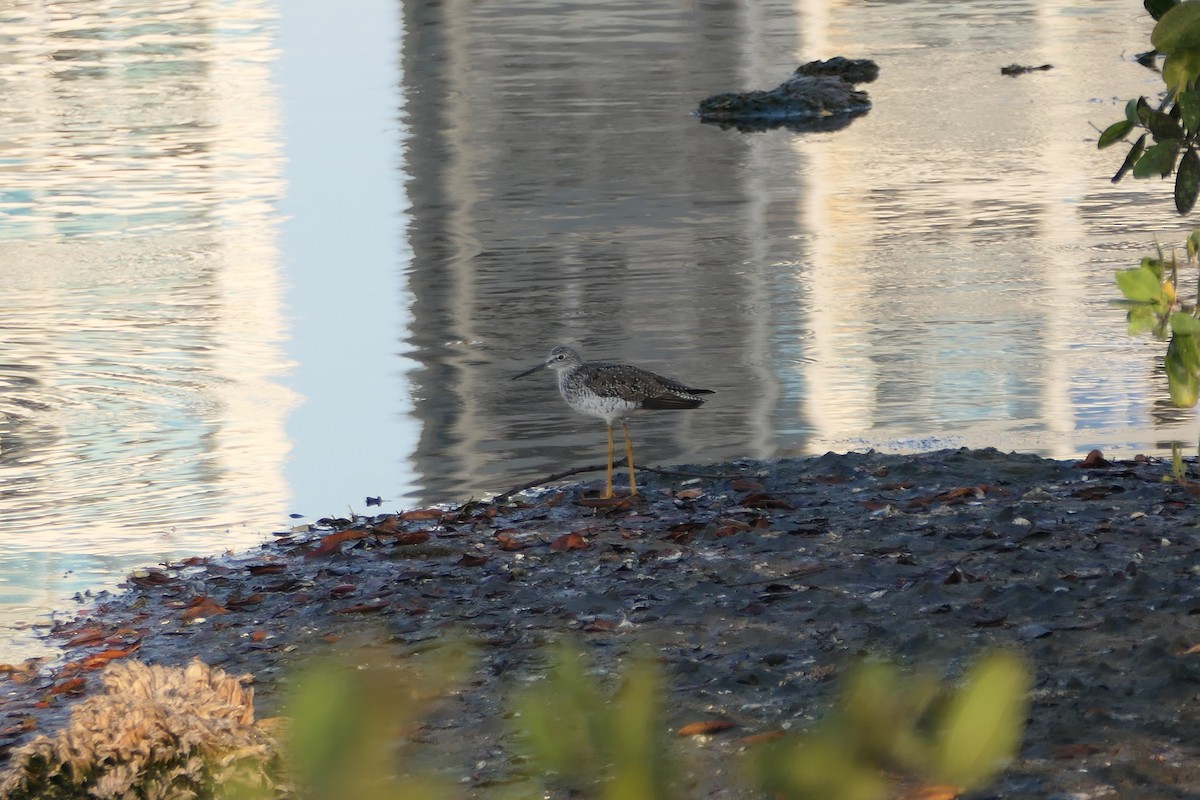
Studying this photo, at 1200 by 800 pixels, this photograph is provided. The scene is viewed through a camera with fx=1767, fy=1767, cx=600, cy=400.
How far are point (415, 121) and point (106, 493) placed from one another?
13.5 meters

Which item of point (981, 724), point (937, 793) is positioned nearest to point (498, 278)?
point (937, 793)

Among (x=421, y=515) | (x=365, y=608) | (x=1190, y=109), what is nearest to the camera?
(x=1190, y=109)

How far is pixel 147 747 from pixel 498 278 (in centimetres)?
969

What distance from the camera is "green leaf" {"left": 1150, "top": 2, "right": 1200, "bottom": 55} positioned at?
3914 mm

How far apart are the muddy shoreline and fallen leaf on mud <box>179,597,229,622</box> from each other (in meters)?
0.01

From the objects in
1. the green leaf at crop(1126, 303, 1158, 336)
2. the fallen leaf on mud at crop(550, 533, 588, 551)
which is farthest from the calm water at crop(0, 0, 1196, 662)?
the green leaf at crop(1126, 303, 1158, 336)

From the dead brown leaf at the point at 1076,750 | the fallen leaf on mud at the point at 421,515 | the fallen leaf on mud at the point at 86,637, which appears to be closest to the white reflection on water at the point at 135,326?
the fallen leaf on mud at the point at 86,637

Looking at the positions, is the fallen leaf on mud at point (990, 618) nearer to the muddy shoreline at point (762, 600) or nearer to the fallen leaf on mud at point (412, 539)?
the muddy shoreline at point (762, 600)

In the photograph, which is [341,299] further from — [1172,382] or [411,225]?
[1172,382]

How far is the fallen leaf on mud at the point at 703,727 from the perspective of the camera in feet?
16.5

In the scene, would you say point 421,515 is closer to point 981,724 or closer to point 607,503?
point 607,503

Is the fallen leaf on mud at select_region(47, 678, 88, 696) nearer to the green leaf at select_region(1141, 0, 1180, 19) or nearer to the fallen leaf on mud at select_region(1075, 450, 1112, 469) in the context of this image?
the green leaf at select_region(1141, 0, 1180, 19)

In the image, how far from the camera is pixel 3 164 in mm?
19266

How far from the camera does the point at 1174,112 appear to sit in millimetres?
4625
